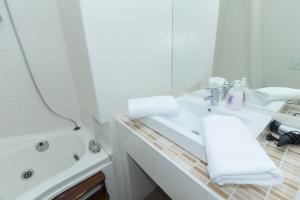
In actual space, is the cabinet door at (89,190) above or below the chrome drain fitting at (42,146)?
below

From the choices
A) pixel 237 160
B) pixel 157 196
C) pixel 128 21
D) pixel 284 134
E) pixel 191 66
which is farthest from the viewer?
pixel 157 196

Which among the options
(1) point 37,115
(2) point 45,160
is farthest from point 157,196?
(1) point 37,115

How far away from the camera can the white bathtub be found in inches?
41.8

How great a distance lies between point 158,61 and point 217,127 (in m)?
0.70

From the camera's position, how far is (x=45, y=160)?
4.53ft

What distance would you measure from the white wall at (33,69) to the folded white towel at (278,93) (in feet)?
4.63

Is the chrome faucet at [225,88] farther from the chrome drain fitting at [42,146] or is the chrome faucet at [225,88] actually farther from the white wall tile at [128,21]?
the chrome drain fitting at [42,146]

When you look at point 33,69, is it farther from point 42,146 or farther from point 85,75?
point 42,146

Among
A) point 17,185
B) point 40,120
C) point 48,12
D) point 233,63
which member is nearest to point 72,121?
point 40,120

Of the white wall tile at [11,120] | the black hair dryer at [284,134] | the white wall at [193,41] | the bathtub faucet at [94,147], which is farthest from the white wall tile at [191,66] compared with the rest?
the white wall tile at [11,120]

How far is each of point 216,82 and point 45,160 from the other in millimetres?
1484

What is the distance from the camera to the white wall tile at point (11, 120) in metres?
1.22

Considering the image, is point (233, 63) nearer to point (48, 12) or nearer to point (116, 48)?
point (116, 48)

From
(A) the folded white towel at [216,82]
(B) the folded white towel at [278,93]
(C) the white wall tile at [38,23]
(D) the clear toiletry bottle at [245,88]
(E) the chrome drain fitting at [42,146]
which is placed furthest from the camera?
(E) the chrome drain fitting at [42,146]
